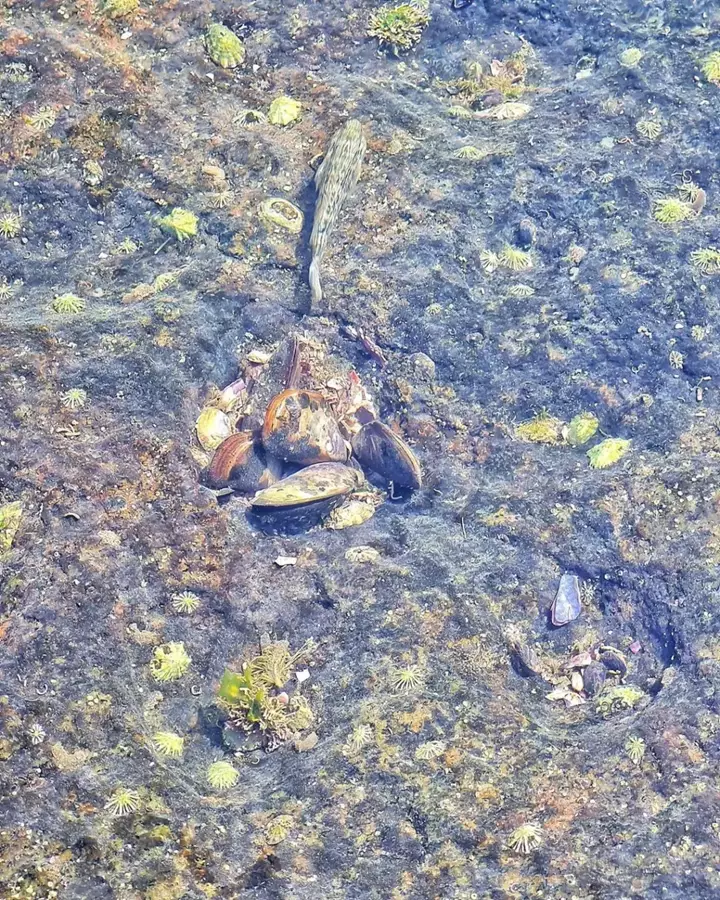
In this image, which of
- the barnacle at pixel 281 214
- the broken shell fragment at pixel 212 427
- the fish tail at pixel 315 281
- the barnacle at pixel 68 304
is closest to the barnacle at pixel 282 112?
the barnacle at pixel 281 214

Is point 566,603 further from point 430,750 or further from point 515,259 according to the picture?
point 515,259

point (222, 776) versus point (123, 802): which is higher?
point (123, 802)

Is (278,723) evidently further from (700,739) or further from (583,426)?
(583,426)

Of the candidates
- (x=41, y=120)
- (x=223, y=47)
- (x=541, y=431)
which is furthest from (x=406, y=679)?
(x=223, y=47)

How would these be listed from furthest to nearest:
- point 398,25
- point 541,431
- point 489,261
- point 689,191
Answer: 1. point 398,25
2. point 689,191
3. point 489,261
4. point 541,431

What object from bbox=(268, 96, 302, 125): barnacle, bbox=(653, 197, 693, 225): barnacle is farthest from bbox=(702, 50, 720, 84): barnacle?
bbox=(268, 96, 302, 125): barnacle

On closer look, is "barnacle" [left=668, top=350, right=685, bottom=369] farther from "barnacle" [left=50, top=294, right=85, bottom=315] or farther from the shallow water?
"barnacle" [left=50, top=294, right=85, bottom=315]

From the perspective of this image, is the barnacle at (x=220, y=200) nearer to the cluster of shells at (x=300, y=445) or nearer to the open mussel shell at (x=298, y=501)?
the cluster of shells at (x=300, y=445)
